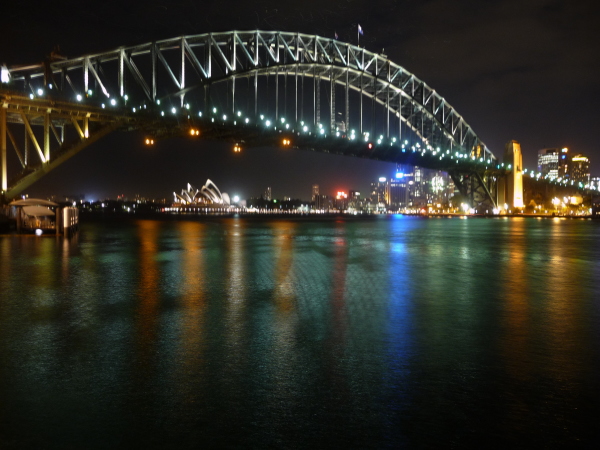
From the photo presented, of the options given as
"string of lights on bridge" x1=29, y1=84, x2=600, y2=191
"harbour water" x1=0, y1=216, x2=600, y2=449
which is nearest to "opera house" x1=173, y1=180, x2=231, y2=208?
"string of lights on bridge" x1=29, y1=84, x2=600, y2=191

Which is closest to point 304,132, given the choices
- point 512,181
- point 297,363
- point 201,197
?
point 512,181

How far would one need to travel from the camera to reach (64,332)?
683cm

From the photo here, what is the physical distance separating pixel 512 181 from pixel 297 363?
9880 cm

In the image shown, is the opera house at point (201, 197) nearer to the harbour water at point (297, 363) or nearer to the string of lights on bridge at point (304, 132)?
the string of lights on bridge at point (304, 132)

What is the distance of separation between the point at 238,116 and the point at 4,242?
102ft

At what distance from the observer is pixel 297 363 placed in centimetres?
550

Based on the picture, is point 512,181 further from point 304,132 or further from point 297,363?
point 297,363

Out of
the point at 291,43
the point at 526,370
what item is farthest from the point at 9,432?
the point at 291,43

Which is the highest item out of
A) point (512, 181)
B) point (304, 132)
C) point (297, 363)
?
point (304, 132)

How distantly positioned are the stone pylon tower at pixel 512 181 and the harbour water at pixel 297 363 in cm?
9087

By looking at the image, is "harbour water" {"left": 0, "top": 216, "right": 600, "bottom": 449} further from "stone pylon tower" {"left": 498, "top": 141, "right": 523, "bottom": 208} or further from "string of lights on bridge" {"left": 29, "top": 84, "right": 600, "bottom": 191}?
"stone pylon tower" {"left": 498, "top": 141, "right": 523, "bottom": 208}

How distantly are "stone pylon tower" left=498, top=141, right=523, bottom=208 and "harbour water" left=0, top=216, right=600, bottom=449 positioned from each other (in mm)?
90866

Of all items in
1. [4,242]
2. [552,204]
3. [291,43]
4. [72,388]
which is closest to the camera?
[72,388]

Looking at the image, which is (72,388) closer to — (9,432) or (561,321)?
(9,432)
